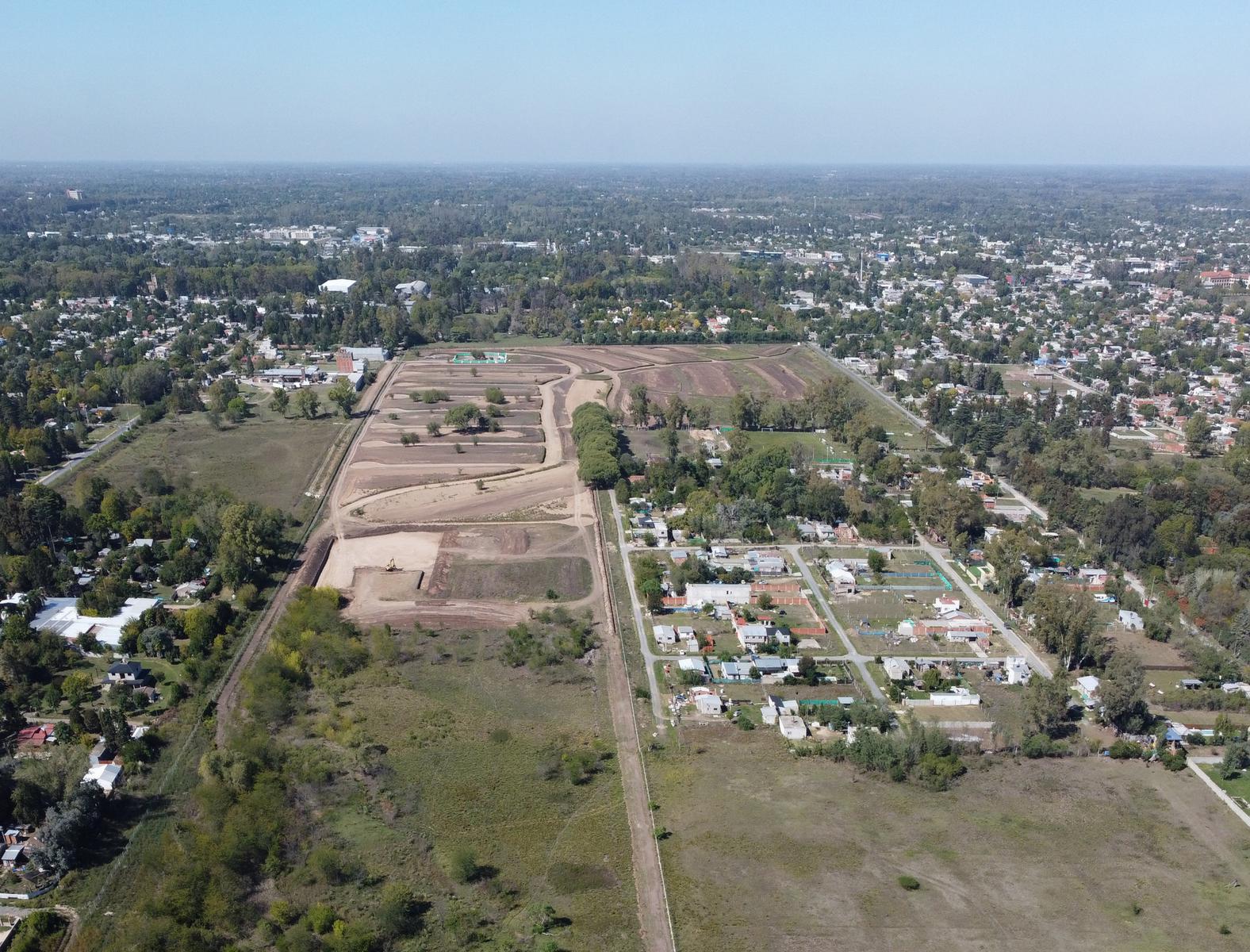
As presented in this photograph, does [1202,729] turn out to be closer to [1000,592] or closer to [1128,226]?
[1000,592]

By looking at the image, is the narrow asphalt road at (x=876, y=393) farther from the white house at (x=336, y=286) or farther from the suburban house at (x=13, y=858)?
the white house at (x=336, y=286)

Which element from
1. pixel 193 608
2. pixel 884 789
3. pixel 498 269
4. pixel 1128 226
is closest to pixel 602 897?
pixel 884 789

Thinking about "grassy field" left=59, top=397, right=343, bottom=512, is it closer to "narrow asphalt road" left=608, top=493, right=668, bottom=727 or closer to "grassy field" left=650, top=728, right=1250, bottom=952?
"narrow asphalt road" left=608, top=493, right=668, bottom=727

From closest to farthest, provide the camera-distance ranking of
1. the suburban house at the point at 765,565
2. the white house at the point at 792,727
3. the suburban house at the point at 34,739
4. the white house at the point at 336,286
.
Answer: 1. the suburban house at the point at 34,739
2. the white house at the point at 792,727
3. the suburban house at the point at 765,565
4. the white house at the point at 336,286

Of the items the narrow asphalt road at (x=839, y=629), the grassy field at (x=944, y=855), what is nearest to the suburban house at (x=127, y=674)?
the grassy field at (x=944, y=855)

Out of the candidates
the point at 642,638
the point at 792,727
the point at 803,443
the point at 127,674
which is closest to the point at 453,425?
the point at 803,443

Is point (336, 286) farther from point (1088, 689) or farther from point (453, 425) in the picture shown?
point (1088, 689)
